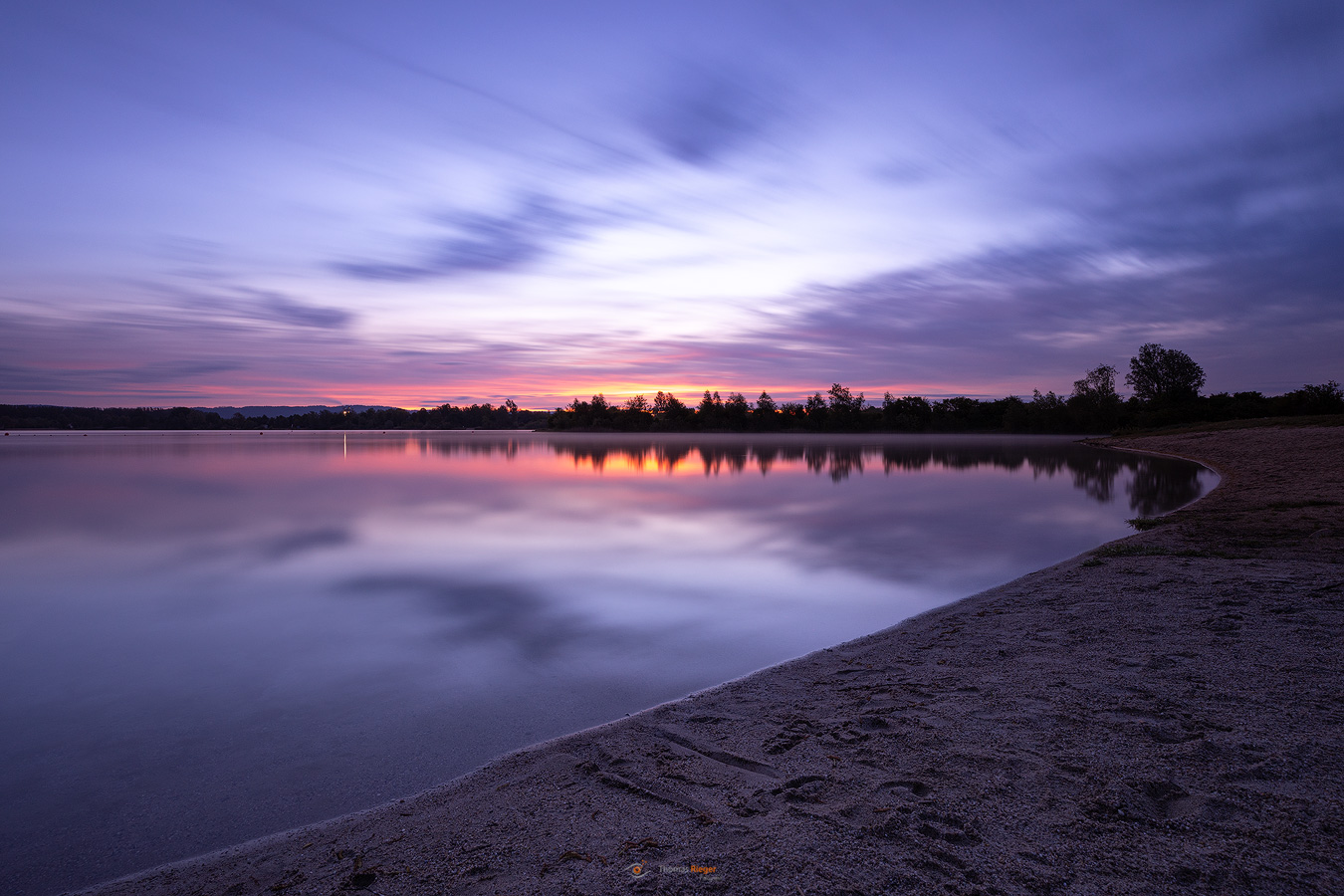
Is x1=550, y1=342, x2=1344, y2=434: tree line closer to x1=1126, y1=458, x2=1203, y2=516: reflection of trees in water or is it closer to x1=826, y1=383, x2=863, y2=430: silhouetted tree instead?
x1=826, y1=383, x2=863, y2=430: silhouetted tree

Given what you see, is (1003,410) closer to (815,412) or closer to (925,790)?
(815,412)

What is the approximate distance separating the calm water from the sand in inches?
24.9

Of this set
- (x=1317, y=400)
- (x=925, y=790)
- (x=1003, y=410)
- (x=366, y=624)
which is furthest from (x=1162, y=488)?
(x=1003, y=410)

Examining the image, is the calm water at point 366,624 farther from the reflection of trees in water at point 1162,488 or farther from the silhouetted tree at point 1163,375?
the silhouetted tree at point 1163,375

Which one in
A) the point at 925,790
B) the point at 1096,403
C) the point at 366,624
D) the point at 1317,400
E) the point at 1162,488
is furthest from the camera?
the point at 1096,403

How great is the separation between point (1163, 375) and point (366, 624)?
101 m

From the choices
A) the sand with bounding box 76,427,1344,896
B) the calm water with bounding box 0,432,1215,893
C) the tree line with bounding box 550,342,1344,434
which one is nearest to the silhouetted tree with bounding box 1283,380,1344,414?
the tree line with bounding box 550,342,1344,434

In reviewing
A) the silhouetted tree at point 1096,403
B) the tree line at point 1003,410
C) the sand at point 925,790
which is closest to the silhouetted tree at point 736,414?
the tree line at point 1003,410

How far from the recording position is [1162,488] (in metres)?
19.9

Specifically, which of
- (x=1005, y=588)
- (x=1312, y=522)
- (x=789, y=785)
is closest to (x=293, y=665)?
(x=789, y=785)

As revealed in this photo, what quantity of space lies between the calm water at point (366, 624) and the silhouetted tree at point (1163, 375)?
8162cm

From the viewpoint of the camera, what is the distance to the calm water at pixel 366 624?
3.75 meters

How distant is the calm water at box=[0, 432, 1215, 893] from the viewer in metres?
3.75

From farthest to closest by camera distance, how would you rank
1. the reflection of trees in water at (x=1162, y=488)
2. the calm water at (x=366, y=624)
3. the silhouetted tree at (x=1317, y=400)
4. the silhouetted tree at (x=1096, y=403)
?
1. the silhouetted tree at (x=1096, y=403)
2. the silhouetted tree at (x=1317, y=400)
3. the reflection of trees in water at (x=1162, y=488)
4. the calm water at (x=366, y=624)
